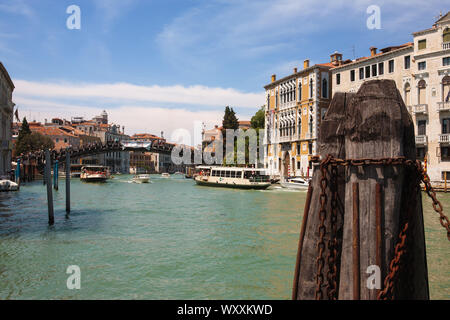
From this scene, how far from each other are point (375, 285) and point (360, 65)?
30.3 m

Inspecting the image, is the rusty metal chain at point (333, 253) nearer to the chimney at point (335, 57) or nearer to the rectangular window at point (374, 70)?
the rectangular window at point (374, 70)

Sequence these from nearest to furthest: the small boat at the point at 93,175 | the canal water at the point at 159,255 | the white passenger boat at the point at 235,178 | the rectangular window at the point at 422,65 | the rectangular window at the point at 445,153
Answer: the canal water at the point at 159,255 → the rectangular window at the point at 445,153 → the rectangular window at the point at 422,65 → the white passenger boat at the point at 235,178 → the small boat at the point at 93,175

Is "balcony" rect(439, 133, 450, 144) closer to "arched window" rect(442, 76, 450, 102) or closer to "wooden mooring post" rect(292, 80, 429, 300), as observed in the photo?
"arched window" rect(442, 76, 450, 102)

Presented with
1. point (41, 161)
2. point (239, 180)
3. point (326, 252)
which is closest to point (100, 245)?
point (326, 252)

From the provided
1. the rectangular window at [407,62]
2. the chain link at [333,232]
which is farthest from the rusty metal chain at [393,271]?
the rectangular window at [407,62]

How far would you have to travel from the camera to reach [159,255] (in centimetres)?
821

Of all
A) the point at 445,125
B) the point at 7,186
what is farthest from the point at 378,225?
the point at 7,186

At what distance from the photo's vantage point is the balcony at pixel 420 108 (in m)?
24.8

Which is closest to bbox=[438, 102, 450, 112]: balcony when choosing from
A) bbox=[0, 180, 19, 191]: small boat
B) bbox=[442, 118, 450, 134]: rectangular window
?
bbox=[442, 118, 450, 134]: rectangular window

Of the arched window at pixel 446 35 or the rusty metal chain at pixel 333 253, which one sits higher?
the arched window at pixel 446 35

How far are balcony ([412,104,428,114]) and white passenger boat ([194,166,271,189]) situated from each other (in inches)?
441

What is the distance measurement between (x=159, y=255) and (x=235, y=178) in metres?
23.5

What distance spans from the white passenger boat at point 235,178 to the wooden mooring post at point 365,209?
27.9 m

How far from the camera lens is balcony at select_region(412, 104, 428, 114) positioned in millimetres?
24766
